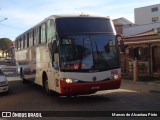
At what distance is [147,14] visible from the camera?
82562mm

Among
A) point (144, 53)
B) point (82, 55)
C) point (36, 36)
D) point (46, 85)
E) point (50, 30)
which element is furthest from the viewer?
point (144, 53)

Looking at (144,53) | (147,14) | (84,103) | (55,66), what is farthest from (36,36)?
(147,14)

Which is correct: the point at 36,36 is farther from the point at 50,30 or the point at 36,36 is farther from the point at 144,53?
the point at 144,53

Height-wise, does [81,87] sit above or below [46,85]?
above

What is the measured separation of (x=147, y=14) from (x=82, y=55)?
7252 cm

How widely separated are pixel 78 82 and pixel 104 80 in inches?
40.9

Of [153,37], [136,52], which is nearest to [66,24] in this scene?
[153,37]

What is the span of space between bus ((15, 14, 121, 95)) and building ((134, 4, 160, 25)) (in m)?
70.6

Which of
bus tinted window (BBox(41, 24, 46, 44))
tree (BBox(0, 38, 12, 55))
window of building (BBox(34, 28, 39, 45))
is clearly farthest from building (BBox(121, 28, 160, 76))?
tree (BBox(0, 38, 12, 55))

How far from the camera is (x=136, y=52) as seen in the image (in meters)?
29.1

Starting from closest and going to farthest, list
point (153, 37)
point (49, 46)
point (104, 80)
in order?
point (104, 80)
point (49, 46)
point (153, 37)

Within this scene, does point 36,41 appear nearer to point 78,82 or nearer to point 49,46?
point 49,46

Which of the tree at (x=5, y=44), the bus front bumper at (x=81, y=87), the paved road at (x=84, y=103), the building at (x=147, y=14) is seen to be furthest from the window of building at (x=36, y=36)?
the tree at (x=5, y=44)

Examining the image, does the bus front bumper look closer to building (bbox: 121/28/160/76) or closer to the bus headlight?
the bus headlight
